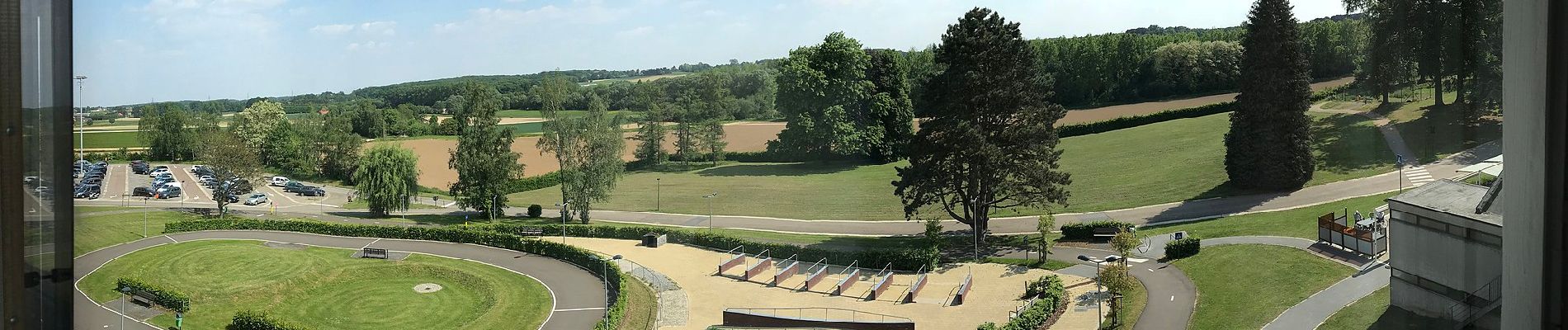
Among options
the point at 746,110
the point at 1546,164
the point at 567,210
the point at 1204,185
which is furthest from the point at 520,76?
the point at 1546,164

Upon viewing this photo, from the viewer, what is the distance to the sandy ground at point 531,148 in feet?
41.4

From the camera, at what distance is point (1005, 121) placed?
11383 millimetres

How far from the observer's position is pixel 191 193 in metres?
9.70

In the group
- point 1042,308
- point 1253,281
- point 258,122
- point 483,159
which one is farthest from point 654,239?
point 1253,281

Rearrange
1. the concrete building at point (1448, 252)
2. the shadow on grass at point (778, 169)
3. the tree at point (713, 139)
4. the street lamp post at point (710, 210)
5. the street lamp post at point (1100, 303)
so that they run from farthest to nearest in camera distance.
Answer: the tree at point (713, 139) < the shadow on grass at point (778, 169) < the street lamp post at point (710, 210) < the street lamp post at point (1100, 303) < the concrete building at point (1448, 252)

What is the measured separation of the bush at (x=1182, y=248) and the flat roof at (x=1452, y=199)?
15.4 feet

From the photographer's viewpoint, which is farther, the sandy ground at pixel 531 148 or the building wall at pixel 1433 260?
the sandy ground at pixel 531 148

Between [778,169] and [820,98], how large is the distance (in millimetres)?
1250

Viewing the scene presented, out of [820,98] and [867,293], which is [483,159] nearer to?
[820,98]

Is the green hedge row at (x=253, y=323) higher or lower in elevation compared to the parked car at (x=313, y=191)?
lower

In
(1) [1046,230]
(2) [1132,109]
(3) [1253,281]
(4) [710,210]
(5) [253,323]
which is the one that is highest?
(2) [1132,109]

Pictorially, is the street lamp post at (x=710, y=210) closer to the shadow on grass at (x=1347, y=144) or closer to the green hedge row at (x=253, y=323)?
the green hedge row at (x=253, y=323)

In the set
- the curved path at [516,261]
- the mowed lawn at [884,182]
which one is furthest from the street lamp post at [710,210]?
the curved path at [516,261]

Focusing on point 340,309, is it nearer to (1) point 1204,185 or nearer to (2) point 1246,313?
(2) point 1246,313
